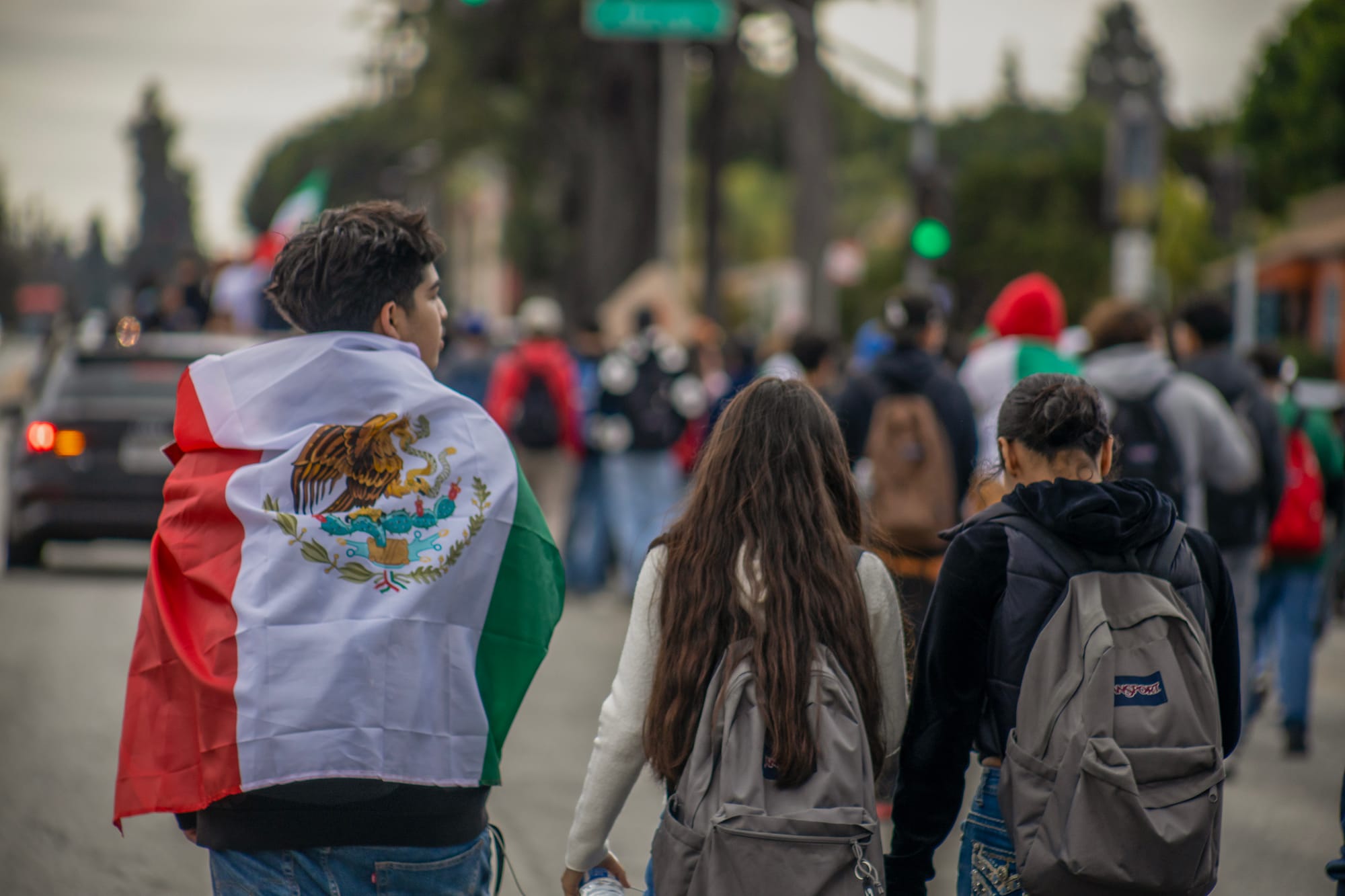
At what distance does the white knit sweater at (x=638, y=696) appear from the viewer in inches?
120

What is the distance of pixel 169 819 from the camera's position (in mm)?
6391

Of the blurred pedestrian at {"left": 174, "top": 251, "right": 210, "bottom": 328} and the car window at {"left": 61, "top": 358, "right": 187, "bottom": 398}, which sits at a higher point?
the blurred pedestrian at {"left": 174, "top": 251, "right": 210, "bottom": 328}

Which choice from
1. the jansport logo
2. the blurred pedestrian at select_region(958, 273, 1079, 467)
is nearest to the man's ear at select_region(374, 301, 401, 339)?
the jansport logo

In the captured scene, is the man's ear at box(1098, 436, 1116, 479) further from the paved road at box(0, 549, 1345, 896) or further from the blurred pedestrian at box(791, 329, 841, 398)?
the blurred pedestrian at box(791, 329, 841, 398)

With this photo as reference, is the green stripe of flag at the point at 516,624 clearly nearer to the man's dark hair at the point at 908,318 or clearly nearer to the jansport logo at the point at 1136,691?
the jansport logo at the point at 1136,691

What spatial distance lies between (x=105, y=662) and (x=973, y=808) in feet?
22.5

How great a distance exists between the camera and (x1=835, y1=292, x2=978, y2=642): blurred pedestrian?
655cm

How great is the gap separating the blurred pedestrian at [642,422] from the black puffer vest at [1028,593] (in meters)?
8.72

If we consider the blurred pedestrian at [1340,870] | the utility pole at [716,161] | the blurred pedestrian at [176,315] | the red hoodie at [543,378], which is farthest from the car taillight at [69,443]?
the utility pole at [716,161]

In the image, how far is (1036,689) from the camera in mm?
3002

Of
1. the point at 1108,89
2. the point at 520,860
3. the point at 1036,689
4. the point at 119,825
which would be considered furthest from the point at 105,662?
the point at 1108,89

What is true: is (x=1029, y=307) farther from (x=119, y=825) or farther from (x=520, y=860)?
(x=119, y=825)

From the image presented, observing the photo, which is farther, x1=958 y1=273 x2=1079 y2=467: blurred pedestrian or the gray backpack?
x1=958 y1=273 x2=1079 y2=467: blurred pedestrian

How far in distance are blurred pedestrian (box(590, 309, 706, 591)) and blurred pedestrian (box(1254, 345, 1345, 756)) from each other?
15.5 ft
